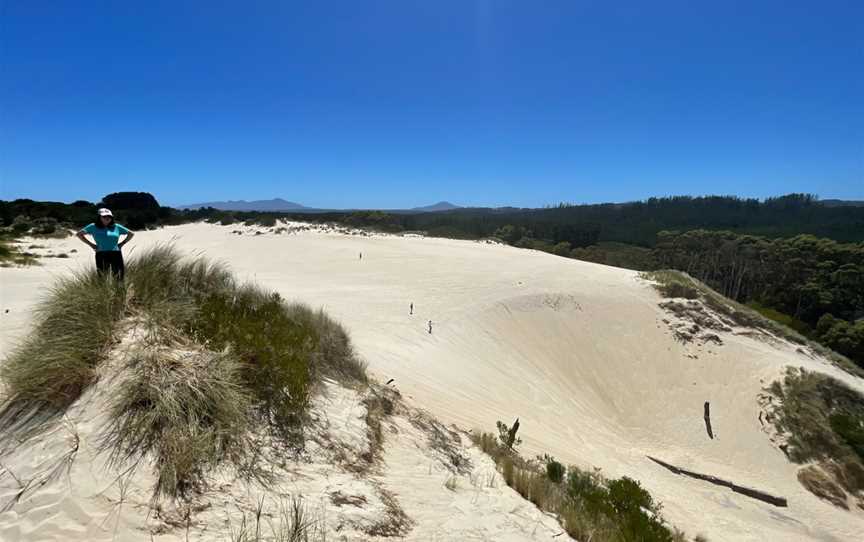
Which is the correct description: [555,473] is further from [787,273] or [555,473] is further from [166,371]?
[787,273]

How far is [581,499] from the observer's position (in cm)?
530

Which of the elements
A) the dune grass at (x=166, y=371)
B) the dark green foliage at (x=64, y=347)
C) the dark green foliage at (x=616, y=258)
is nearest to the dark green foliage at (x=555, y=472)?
the dune grass at (x=166, y=371)

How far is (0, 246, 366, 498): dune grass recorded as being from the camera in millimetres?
3465

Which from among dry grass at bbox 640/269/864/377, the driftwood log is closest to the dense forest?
dry grass at bbox 640/269/864/377

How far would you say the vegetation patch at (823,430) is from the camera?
464 inches

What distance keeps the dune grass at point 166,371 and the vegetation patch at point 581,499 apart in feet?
8.82

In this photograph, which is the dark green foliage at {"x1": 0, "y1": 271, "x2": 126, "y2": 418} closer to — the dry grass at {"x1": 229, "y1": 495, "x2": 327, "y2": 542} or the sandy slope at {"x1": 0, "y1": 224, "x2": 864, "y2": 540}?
the dry grass at {"x1": 229, "y1": 495, "x2": 327, "y2": 542}

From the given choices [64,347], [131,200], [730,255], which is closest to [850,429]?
[64,347]

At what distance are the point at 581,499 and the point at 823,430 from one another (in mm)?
13013

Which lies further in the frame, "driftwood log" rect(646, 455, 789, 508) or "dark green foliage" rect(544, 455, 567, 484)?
"driftwood log" rect(646, 455, 789, 508)

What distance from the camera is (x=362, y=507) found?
3547mm

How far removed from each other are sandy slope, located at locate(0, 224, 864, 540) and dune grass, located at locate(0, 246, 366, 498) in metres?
2.82

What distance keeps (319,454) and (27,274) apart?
16287 mm

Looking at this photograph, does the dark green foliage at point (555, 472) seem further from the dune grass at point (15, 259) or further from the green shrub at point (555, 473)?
the dune grass at point (15, 259)
